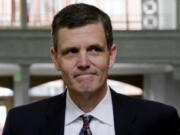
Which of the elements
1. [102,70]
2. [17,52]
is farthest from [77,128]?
[17,52]

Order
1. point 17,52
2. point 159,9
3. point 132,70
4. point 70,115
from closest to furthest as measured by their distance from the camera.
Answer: point 70,115 → point 17,52 → point 159,9 → point 132,70

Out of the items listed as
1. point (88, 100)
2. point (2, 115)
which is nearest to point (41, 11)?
point (2, 115)

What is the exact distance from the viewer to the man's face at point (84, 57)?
1.87m

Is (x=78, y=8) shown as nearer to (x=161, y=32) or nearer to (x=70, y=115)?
(x=70, y=115)

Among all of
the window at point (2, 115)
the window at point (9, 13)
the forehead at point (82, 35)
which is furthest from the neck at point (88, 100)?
the window at point (2, 115)

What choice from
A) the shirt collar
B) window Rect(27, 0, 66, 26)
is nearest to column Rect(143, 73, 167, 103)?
window Rect(27, 0, 66, 26)

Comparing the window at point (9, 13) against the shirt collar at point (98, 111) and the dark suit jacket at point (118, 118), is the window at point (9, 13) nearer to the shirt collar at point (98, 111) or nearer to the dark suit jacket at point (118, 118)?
the dark suit jacket at point (118, 118)

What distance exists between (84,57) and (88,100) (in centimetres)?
21

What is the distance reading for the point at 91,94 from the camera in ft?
6.35

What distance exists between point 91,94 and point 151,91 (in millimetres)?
11122

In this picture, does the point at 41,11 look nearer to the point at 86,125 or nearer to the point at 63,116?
the point at 63,116

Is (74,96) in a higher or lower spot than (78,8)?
lower

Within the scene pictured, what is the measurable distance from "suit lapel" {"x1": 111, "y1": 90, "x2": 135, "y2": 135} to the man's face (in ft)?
0.68

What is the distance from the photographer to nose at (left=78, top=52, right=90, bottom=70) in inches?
73.0
